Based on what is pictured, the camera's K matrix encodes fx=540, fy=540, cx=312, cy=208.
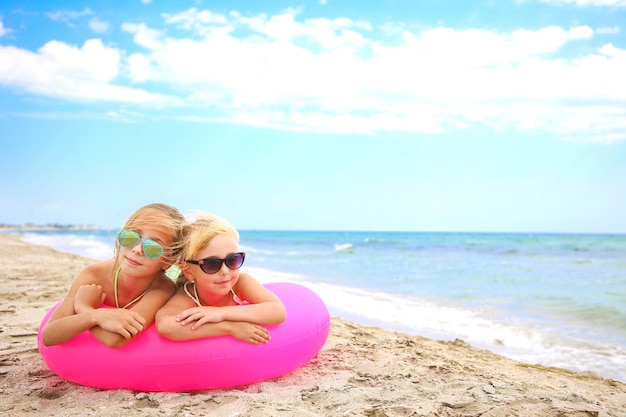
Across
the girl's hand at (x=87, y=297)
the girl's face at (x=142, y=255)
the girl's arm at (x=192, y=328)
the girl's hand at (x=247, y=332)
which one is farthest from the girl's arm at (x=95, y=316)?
the girl's hand at (x=247, y=332)

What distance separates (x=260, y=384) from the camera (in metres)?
3.67

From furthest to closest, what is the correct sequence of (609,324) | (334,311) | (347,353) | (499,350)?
(334,311) < (609,324) < (499,350) < (347,353)

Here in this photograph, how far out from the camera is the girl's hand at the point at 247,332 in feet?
11.4

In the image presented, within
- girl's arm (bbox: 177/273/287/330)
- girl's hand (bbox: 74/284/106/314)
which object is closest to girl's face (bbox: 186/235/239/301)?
girl's arm (bbox: 177/273/287/330)

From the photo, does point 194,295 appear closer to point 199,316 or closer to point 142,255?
point 199,316

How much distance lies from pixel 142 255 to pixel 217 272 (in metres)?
0.49

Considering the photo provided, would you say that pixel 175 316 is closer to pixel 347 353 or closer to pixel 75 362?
pixel 75 362

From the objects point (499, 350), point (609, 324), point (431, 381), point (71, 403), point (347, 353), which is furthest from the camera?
point (609, 324)

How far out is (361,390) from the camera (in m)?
3.50

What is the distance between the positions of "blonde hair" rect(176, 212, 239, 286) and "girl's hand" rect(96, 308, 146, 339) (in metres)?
0.44

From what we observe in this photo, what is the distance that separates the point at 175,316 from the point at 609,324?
20.1 ft

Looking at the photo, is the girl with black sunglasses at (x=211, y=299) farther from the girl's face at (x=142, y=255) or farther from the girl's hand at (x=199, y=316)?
the girl's face at (x=142, y=255)

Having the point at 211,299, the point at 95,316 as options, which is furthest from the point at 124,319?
the point at 211,299

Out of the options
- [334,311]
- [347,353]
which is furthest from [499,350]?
[334,311]
